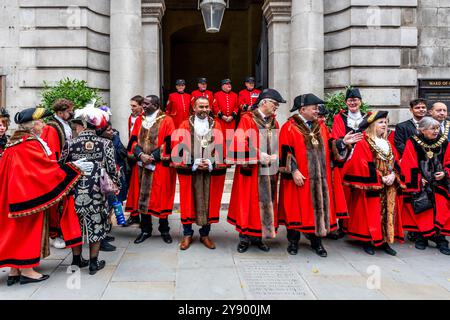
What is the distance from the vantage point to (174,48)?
22.7 metres

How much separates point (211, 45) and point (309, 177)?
1869cm

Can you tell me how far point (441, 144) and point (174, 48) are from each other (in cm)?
1893

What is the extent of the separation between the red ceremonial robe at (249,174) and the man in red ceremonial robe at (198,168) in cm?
31

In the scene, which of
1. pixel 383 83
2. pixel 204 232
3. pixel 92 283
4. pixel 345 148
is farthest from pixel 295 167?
pixel 383 83

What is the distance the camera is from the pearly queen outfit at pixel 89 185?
459cm

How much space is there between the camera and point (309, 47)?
33.8 ft

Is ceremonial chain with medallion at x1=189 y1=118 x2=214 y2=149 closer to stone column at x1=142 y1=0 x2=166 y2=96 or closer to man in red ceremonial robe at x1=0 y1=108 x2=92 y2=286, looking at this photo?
man in red ceremonial robe at x1=0 y1=108 x2=92 y2=286

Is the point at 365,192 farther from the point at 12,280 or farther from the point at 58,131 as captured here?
the point at 12,280

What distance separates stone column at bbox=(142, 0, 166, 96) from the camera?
417 inches

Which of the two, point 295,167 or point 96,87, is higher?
point 96,87

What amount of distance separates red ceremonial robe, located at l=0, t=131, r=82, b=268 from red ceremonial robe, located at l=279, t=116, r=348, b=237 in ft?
8.83

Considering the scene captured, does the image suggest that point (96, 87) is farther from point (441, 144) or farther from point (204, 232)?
point (441, 144)

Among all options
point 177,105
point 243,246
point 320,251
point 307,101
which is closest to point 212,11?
point 177,105

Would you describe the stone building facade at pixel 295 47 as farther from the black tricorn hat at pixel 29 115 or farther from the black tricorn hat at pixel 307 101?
the black tricorn hat at pixel 29 115
